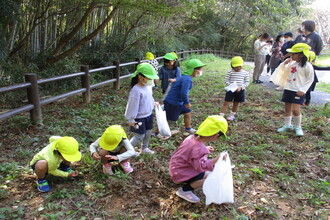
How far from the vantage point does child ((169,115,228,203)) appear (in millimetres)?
2451

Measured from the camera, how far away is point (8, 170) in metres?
3.01

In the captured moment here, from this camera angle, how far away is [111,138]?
277 cm

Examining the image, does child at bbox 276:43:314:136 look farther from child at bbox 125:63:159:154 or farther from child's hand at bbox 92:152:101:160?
child's hand at bbox 92:152:101:160

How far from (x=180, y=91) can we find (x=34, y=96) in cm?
251

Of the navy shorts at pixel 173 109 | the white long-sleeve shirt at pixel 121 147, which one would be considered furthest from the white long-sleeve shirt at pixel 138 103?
the navy shorts at pixel 173 109

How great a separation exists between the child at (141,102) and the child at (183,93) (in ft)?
2.82

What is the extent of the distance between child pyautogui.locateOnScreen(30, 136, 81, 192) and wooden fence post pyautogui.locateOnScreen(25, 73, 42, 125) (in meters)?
2.01

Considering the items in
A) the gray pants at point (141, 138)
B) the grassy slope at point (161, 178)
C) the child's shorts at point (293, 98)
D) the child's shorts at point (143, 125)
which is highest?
→ the child's shorts at point (293, 98)

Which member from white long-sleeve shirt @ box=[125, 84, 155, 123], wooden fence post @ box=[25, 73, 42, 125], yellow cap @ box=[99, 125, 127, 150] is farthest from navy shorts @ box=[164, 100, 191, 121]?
wooden fence post @ box=[25, 73, 42, 125]

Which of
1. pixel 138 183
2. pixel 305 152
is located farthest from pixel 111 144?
pixel 305 152

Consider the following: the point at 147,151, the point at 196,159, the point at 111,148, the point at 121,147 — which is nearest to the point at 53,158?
the point at 111,148

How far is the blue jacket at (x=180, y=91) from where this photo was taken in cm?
405

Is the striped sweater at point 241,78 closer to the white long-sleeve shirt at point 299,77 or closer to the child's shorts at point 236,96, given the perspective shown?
the child's shorts at point 236,96

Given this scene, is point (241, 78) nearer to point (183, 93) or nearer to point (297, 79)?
point (297, 79)
